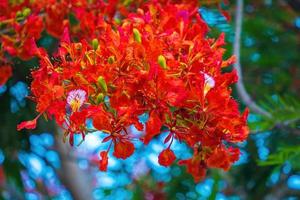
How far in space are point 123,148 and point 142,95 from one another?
13 cm

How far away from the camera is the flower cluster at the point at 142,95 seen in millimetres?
1309

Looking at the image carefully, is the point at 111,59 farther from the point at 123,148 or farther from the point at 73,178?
the point at 73,178

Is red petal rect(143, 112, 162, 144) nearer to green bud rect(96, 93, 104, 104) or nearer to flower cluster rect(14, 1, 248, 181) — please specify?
flower cluster rect(14, 1, 248, 181)

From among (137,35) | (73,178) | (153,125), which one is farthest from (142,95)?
(73,178)

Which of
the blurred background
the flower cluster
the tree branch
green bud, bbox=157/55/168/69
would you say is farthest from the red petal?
the tree branch

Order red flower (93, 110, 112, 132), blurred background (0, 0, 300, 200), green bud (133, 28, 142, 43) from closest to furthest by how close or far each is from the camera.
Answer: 1. red flower (93, 110, 112, 132)
2. green bud (133, 28, 142, 43)
3. blurred background (0, 0, 300, 200)

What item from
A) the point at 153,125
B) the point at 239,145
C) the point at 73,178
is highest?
the point at 153,125

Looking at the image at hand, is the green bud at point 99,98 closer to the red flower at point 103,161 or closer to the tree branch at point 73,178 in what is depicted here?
the red flower at point 103,161

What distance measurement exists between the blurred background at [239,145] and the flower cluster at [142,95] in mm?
777

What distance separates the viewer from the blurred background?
2467mm

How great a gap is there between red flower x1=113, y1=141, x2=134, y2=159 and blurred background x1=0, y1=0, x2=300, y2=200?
2.81 ft

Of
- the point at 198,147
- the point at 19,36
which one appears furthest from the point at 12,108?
the point at 198,147

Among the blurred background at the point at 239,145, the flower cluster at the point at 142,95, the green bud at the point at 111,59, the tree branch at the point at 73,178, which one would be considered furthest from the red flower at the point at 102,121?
the tree branch at the point at 73,178

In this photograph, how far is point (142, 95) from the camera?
4.34ft
